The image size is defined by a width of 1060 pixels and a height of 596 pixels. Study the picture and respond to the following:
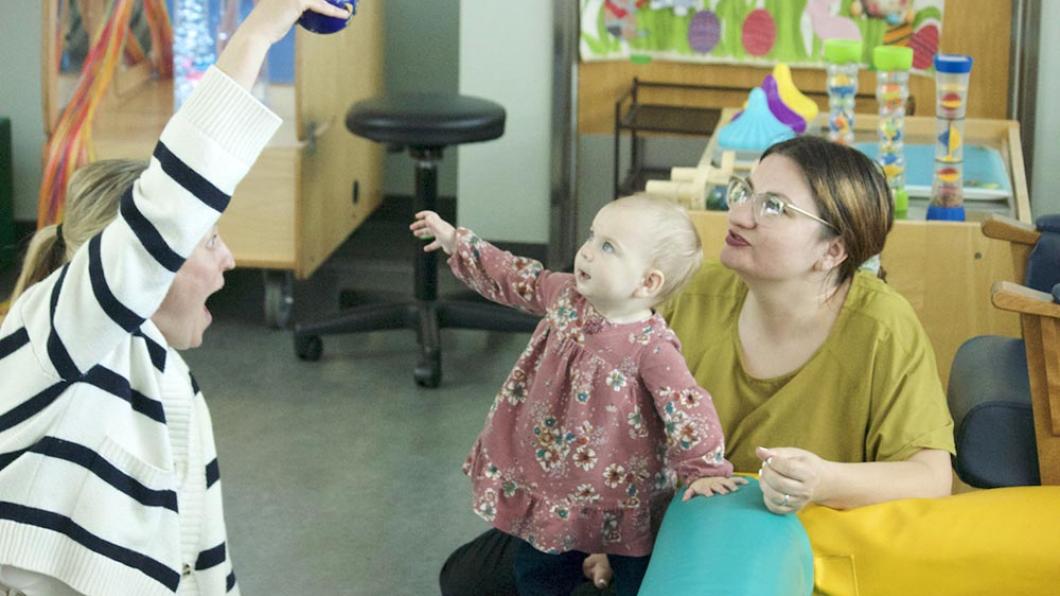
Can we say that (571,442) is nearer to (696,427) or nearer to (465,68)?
(696,427)

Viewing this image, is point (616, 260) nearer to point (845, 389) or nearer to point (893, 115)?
point (845, 389)

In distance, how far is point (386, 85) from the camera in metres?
4.89

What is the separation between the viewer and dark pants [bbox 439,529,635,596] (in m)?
2.57

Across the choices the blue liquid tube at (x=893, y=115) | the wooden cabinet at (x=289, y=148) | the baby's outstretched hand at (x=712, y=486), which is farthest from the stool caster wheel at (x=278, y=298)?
the baby's outstretched hand at (x=712, y=486)

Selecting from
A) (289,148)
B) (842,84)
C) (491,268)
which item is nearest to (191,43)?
(289,148)

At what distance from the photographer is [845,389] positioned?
2104 mm

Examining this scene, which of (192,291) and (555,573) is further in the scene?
(555,573)

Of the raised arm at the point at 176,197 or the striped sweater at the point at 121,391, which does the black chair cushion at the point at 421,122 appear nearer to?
the striped sweater at the point at 121,391

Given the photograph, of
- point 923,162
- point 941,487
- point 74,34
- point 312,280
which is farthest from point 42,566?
point 312,280

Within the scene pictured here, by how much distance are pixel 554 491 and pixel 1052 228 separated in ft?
3.16

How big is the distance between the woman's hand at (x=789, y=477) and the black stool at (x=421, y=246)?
1.93 m

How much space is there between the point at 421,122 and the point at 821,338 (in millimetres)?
1708

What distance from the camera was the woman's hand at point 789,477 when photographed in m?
1.86

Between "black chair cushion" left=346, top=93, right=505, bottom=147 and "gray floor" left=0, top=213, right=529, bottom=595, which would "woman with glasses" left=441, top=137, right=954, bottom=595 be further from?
"black chair cushion" left=346, top=93, right=505, bottom=147
